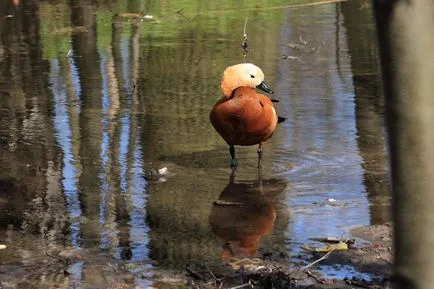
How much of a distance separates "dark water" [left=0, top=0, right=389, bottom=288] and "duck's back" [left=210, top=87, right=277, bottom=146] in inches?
11.0

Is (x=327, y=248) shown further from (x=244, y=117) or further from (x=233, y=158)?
(x=233, y=158)

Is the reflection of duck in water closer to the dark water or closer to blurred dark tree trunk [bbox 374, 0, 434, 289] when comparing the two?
the dark water

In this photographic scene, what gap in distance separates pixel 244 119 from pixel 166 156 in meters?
0.93

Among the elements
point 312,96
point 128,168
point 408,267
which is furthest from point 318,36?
point 408,267

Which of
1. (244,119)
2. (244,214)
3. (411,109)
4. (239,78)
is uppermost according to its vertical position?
(411,109)

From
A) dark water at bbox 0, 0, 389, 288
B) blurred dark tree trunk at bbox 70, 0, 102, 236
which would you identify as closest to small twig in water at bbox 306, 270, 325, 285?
dark water at bbox 0, 0, 389, 288

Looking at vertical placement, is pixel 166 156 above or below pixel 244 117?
below

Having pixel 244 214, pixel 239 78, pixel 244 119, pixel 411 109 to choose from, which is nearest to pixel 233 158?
pixel 244 119

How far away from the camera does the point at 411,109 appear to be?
1985 millimetres

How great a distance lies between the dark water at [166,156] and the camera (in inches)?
216

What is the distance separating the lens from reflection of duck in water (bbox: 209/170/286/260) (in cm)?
552

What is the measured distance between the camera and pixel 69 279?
4.89 m

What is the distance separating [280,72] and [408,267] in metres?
9.48

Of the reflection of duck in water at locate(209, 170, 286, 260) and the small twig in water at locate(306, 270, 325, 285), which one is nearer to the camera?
the small twig in water at locate(306, 270, 325, 285)
